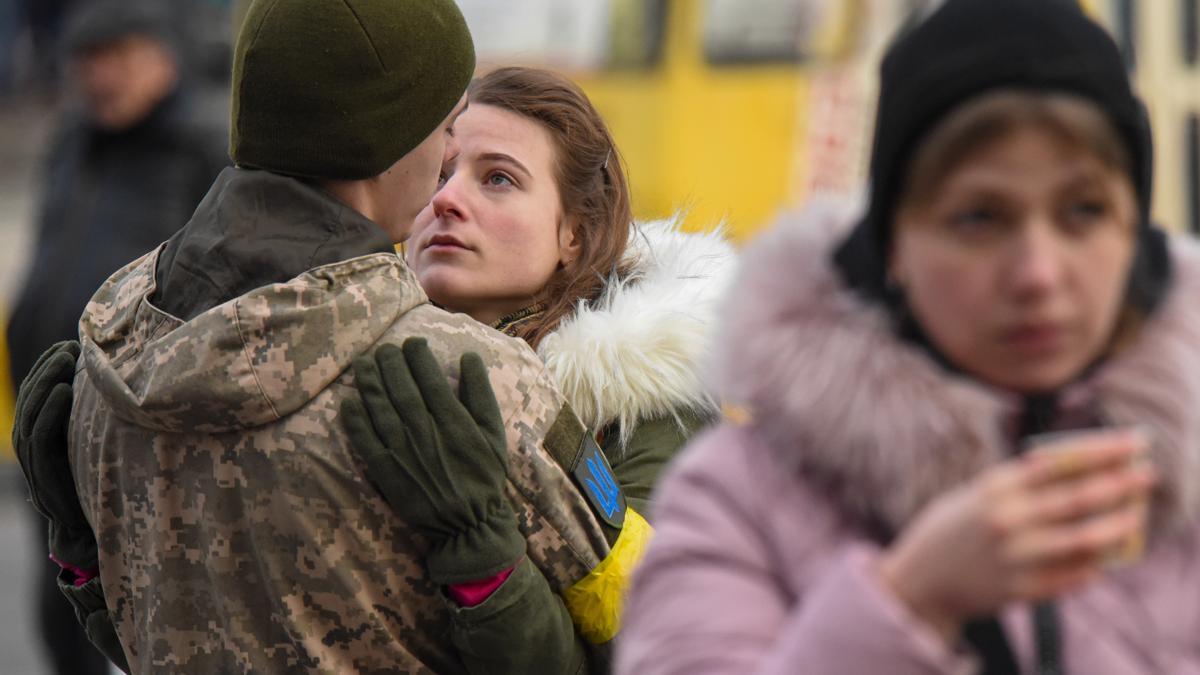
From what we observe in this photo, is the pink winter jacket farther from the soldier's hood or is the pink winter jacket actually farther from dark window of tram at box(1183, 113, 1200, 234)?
dark window of tram at box(1183, 113, 1200, 234)

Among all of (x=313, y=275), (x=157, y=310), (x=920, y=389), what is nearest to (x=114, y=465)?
(x=157, y=310)

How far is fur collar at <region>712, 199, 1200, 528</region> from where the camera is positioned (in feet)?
5.17

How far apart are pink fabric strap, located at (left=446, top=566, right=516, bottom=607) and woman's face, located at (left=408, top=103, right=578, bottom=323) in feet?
2.22

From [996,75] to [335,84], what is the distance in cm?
96

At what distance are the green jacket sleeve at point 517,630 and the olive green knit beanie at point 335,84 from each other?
57 cm

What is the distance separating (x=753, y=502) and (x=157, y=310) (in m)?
0.94

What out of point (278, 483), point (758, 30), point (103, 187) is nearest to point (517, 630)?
point (278, 483)

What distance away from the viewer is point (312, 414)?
2162 millimetres

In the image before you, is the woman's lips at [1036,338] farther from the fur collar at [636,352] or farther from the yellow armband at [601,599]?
the fur collar at [636,352]

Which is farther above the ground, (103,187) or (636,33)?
(103,187)

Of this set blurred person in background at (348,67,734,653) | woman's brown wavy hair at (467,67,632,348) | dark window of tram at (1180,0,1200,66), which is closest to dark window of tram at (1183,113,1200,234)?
dark window of tram at (1180,0,1200,66)

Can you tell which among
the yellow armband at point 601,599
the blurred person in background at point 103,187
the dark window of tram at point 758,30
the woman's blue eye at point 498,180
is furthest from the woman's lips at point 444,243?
the dark window of tram at point 758,30

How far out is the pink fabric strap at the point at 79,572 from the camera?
8.15 ft

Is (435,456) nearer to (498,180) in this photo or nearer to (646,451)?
(646,451)
